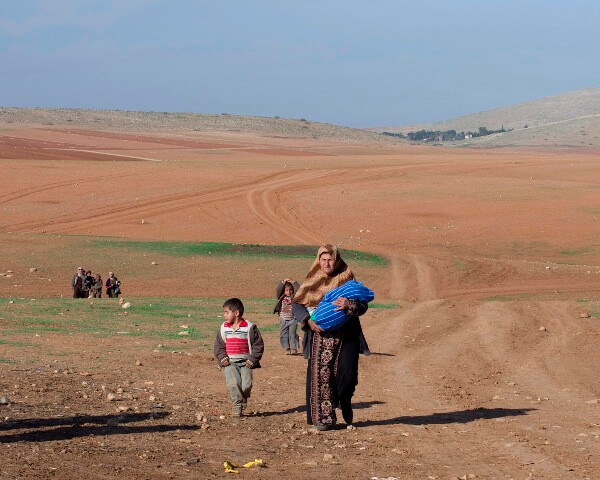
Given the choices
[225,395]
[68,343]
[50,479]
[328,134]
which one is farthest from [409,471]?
[328,134]

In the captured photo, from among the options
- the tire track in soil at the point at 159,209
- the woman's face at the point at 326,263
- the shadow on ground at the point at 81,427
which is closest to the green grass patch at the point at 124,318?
the shadow on ground at the point at 81,427

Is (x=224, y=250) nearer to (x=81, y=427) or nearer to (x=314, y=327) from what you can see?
(x=314, y=327)

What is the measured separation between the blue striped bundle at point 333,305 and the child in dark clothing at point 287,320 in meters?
6.28

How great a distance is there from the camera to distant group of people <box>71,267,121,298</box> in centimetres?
2611

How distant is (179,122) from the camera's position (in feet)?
502

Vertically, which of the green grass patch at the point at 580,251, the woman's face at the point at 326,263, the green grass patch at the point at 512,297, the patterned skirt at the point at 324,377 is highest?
the woman's face at the point at 326,263

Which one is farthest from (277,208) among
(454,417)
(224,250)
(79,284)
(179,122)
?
(179,122)

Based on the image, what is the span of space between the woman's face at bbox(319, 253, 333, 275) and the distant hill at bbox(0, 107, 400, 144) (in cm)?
12802

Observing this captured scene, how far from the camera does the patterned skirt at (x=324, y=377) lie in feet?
34.3

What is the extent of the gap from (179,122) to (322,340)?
14451 cm

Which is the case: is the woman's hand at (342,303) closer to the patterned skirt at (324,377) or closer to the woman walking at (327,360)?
the woman walking at (327,360)

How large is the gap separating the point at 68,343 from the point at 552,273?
1889cm

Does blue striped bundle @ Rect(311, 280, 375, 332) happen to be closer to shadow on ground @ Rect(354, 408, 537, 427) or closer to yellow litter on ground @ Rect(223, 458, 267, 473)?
shadow on ground @ Rect(354, 408, 537, 427)

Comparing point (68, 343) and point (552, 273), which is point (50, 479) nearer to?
point (68, 343)
